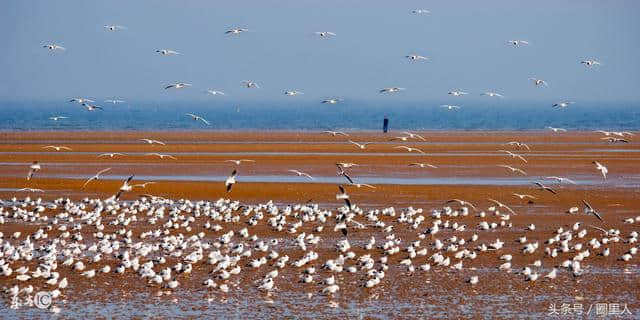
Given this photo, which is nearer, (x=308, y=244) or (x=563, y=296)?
(x=563, y=296)

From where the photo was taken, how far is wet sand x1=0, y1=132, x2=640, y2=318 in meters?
16.0

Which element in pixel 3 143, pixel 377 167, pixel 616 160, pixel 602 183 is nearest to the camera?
pixel 602 183

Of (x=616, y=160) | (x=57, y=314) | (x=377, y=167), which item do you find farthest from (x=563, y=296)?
(x=616, y=160)

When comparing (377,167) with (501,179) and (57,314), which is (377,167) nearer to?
(501,179)

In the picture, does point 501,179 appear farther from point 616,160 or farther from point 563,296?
point 563,296

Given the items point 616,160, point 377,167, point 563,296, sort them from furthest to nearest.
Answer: point 616,160 < point 377,167 < point 563,296

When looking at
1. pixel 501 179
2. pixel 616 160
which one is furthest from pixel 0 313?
pixel 616 160

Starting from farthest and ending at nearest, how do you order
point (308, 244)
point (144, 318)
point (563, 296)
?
point (308, 244) < point (563, 296) < point (144, 318)

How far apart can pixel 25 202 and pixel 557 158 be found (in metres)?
25.1

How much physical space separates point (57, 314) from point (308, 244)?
7.33 m

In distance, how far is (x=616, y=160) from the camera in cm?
4309

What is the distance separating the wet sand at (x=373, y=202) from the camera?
16000 mm

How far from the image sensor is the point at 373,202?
2895cm

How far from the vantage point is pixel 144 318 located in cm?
1497
